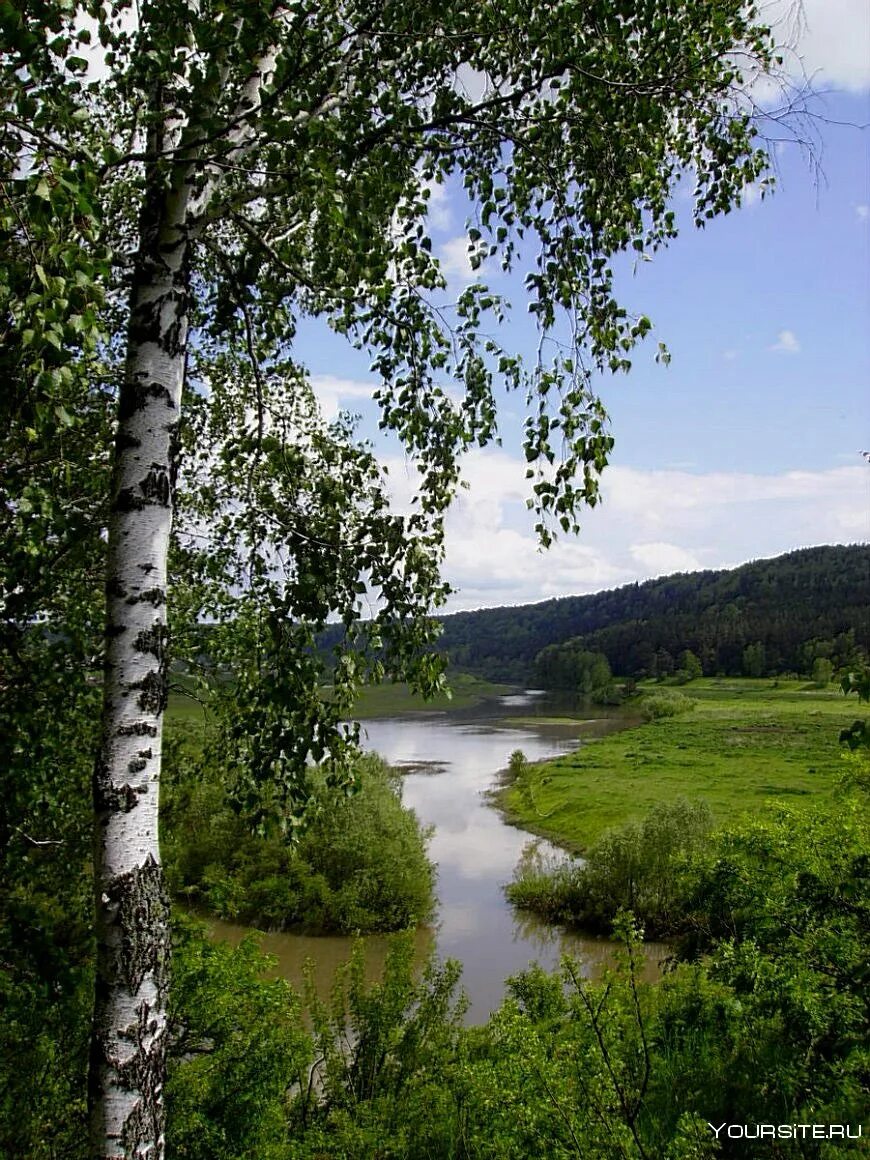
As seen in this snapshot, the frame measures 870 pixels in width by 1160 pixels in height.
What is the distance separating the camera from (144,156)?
217 centimetres

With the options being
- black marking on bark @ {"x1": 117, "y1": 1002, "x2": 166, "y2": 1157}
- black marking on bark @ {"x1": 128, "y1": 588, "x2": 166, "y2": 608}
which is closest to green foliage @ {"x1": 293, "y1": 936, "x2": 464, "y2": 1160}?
black marking on bark @ {"x1": 117, "y1": 1002, "x2": 166, "y2": 1157}

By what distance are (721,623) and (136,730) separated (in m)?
117

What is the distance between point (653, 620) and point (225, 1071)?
409ft

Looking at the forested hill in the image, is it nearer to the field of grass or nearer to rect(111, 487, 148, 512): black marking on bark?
the field of grass

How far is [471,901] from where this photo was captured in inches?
883

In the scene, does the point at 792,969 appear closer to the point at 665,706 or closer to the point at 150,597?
the point at 150,597

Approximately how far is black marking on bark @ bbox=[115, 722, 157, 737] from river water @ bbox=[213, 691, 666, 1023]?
8.60 ft

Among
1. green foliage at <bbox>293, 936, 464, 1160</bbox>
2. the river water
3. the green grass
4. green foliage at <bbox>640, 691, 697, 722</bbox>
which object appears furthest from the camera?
the green grass

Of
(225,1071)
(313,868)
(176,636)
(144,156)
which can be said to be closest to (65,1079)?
(225,1071)

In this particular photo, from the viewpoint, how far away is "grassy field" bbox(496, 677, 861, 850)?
30672mm

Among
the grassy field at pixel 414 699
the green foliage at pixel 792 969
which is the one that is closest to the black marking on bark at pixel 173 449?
the green foliage at pixel 792 969

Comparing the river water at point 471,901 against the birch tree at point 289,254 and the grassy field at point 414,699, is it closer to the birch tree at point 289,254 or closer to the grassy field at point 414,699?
the birch tree at point 289,254

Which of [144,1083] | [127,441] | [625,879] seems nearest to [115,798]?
[144,1083]

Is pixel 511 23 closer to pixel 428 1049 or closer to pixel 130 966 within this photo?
pixel 130 966
